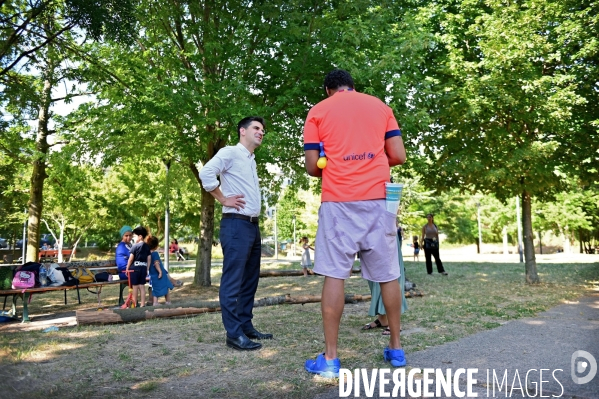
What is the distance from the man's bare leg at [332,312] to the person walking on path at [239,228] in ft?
3.78

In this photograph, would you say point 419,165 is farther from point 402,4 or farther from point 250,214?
point 250,214

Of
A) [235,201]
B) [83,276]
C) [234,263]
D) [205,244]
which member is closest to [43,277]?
[83,276]

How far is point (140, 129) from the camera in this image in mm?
12117

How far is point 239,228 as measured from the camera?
190 inches

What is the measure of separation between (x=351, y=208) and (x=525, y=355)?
6.54 ft

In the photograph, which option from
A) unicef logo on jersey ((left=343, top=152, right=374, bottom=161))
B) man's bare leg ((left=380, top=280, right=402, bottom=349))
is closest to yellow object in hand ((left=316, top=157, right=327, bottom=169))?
unicef logo on jersey ((left=343, top=152, right=374, bottom=161))

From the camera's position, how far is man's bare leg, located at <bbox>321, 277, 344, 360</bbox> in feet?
11.9

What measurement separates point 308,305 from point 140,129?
672 cm

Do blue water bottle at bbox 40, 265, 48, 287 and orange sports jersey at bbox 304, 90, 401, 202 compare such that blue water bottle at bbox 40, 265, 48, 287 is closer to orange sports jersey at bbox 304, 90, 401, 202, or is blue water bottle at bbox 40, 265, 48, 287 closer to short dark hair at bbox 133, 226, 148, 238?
short dark hair at bbox 133, 226, 148, 238

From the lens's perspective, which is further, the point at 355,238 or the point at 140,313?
the point at 140,313

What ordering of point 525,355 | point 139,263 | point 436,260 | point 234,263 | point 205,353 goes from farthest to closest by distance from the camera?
point 436,260
point 139,263
point 234,263
point 205,353
point 525,355

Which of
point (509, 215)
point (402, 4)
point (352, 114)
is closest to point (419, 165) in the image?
point (402, 4)

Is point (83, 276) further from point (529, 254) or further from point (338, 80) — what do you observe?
point (529, 254)

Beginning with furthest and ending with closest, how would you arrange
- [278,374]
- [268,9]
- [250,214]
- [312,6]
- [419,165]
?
[419,165], [312,6], [268,9], [250,214], [278,374]
